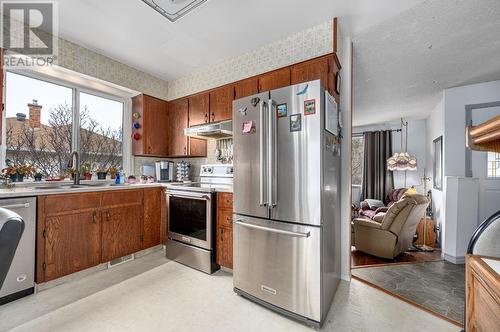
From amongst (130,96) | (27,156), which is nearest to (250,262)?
(27,156)

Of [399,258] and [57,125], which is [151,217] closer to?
[57,125]

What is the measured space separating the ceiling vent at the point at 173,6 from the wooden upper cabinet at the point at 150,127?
178cm

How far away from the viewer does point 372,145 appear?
21.5 feet

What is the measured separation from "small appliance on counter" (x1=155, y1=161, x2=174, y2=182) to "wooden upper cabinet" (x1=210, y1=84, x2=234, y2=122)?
1.13 m

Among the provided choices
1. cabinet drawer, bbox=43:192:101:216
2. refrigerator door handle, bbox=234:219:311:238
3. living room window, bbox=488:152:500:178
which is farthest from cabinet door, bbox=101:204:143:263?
living room window, bbox=488:152:500:178

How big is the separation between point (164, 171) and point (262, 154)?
7.57ft

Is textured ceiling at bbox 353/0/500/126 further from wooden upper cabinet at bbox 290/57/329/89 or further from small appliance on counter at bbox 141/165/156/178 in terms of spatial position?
small appliance on counter at bbox 141/165/156/178

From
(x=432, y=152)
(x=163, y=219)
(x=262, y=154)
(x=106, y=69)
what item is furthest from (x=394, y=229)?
(x=106, y=69)

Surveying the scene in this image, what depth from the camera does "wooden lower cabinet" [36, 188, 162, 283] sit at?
2.09 metres

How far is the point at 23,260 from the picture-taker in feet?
6.40

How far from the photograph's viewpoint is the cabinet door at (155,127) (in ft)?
11.2

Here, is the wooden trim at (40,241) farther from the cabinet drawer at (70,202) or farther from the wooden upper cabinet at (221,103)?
the wooden upper cabinet at (221,103)

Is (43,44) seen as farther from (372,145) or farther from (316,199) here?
(372,145)

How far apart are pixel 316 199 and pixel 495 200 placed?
12.3 feet
